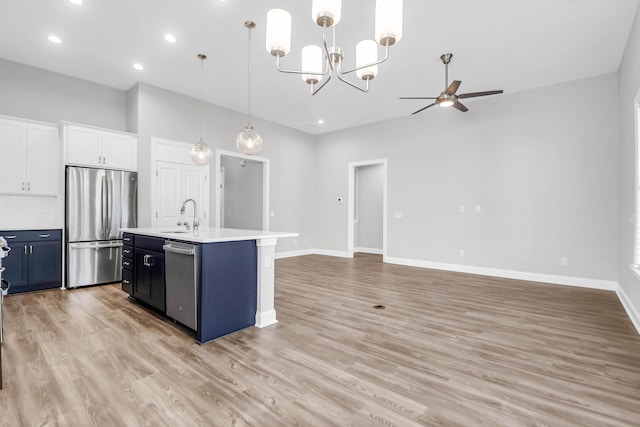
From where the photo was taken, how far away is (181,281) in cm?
279

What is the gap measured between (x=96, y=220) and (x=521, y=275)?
697 centimetres

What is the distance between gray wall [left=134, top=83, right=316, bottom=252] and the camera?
503 centimetres

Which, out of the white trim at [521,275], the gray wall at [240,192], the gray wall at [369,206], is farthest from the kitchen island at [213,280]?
the gray wall at [369,206]

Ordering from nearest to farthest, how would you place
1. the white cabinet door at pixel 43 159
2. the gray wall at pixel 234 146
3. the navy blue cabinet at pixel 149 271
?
the navy blue cabinet at pixel 149 271
the white cabinet door at pixel 43 159
the gray wall at pixel 234 146

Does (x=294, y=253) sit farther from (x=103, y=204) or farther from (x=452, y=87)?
(x=452, y=87)

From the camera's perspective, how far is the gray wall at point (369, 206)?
8742 mm

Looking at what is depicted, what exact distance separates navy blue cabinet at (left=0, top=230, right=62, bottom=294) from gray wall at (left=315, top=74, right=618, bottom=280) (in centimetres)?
596

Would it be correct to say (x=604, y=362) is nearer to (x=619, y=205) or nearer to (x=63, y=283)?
(x=619, y=205)

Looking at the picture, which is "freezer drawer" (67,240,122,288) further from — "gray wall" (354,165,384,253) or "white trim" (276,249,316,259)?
"gray wall" (354,165,384,253)

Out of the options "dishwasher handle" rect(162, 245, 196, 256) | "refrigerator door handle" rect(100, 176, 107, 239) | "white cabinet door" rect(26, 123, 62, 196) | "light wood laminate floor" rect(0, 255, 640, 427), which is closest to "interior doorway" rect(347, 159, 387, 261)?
"light wood laminate floor" rect(0, 255, 640, 427)

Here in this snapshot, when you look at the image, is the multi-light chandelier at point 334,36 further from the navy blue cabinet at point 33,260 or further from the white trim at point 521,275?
the white trim at point 521,275

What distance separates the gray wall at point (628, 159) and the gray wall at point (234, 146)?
595 centimetres

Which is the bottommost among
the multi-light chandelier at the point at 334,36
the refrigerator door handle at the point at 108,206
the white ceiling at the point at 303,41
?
the refrigerator door handle at the point at 108,206

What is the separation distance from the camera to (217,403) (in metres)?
1.77
